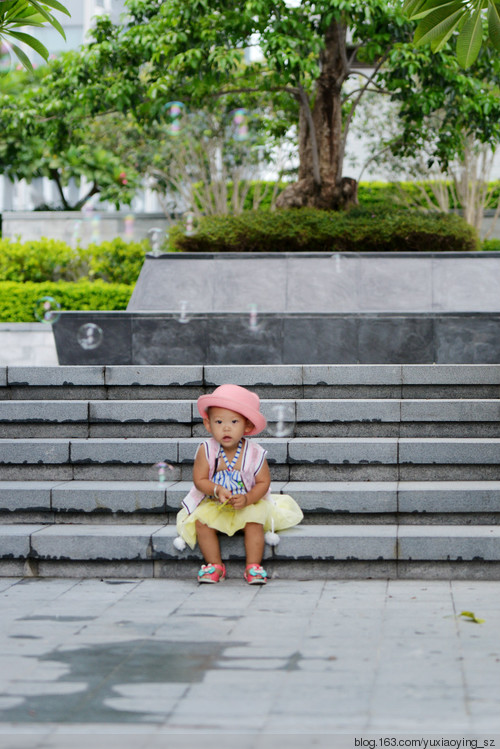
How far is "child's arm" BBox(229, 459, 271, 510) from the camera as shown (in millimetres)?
5129

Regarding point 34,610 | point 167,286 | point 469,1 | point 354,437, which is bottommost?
point 34,610

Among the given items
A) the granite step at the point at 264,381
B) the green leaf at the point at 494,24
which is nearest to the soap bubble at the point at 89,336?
the granite step at the point at 264,381

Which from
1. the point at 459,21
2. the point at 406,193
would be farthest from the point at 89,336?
the point at 406,193

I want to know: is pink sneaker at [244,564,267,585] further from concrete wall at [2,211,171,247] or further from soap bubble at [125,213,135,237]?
concrete wall at [2,211,171,247]

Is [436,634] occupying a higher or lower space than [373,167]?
lower

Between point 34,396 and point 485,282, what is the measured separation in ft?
16.4

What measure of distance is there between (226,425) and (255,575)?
0.84m

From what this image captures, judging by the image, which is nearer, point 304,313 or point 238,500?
point 238,500

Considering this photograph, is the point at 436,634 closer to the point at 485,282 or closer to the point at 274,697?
the point at 274,697

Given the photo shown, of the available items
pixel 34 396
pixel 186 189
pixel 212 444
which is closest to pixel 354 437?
pixel 212 444

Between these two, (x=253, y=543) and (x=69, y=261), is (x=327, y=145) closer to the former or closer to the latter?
(x=69, y=261)

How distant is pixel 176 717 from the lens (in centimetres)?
328

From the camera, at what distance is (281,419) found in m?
6.66

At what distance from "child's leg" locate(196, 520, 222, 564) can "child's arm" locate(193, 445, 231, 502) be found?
195 mm
